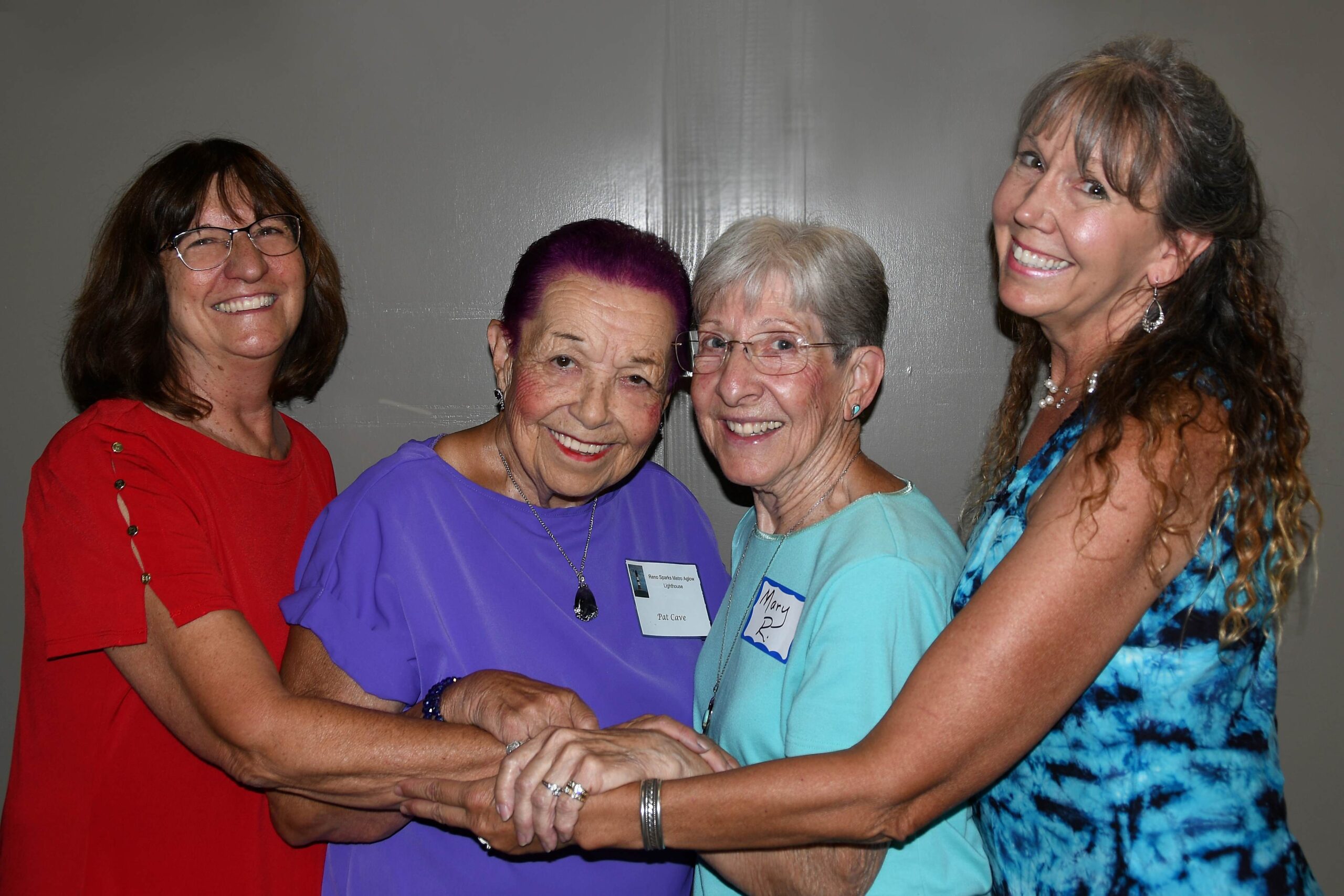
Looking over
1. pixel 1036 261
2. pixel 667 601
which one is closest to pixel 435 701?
pixel 667 601

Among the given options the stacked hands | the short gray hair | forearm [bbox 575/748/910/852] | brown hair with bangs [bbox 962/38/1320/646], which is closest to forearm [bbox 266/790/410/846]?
the stacked hands

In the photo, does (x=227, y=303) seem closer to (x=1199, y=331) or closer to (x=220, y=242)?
(x=220, y=242)

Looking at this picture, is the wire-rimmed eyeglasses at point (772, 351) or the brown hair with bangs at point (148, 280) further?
the brown hair with bangs at point (148, 280)

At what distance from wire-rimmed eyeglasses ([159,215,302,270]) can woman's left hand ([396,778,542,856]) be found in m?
1.13

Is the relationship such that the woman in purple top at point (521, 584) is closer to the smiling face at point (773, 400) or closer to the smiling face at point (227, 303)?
the smiling face at point (773, 400)

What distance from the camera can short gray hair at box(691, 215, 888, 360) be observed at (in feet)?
5.87

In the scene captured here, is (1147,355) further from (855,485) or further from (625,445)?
(625,445)

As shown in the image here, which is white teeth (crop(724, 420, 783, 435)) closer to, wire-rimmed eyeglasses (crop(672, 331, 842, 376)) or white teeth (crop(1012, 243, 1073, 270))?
wire-rimmed eyeglasses (crop(672, 331, 842, 376))

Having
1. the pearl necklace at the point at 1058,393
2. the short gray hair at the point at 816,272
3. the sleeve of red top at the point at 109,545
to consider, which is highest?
the short gray hair at the point at 816,272

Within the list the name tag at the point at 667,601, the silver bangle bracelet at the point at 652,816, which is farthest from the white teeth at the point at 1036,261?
the silver bangle bracelet at the point at 652,816

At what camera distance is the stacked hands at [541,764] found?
159 centimetres

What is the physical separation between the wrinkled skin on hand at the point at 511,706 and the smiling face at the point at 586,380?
397 mm

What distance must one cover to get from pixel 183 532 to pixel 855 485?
1.28m

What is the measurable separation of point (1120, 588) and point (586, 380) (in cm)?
103
